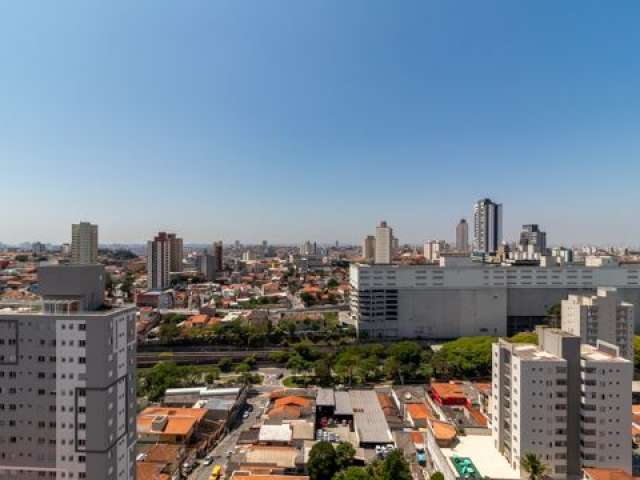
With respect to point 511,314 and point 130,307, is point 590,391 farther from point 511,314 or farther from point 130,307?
point 511,314

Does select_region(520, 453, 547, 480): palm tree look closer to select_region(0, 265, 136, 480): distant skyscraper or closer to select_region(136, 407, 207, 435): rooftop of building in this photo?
select_region(0, 265, 136, 480): distant skyscraper

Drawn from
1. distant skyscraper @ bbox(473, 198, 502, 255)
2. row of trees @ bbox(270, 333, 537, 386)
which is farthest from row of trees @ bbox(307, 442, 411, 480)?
distant skyscraper @ bbox(473, 198, 502, 255)

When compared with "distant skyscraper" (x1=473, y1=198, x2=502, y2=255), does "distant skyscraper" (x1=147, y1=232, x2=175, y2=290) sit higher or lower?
lower

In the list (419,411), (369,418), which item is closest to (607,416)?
(419,411)

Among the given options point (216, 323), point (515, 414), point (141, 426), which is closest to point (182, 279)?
point (216, 323)

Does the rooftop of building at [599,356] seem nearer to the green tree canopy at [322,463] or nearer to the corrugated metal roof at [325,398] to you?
the green tree canopy at [322,463]

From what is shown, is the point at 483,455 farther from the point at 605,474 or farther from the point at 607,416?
the point at 607,416
